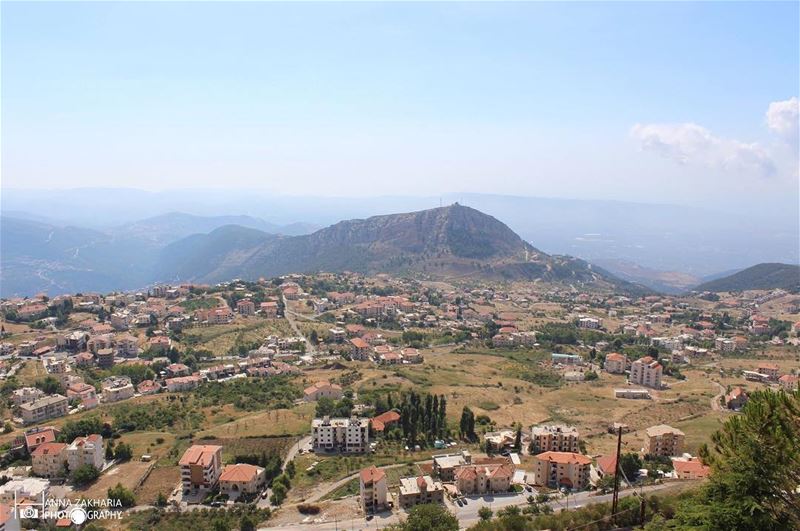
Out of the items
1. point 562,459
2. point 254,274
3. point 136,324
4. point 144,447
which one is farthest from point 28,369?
point 254,274

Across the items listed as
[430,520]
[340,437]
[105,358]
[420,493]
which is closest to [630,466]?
[420,493]

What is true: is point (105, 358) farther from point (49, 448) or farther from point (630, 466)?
point (630, 466)

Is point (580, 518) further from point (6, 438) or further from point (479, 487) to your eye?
point (6, 438)

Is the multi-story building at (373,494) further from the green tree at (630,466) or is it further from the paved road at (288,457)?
the green tree at (630,466)

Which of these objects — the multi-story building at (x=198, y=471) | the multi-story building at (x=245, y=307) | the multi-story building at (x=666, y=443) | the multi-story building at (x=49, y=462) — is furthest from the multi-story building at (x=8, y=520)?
the multi-story building at (x=245, y=307)

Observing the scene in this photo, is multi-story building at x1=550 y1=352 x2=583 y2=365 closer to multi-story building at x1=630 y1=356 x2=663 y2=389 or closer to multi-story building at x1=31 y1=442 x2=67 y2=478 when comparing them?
multi-story building at x1=630 y1=356 x2=663 y2=389

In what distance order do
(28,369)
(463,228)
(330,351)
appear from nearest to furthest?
(28,369), (330,351), (463,228)
